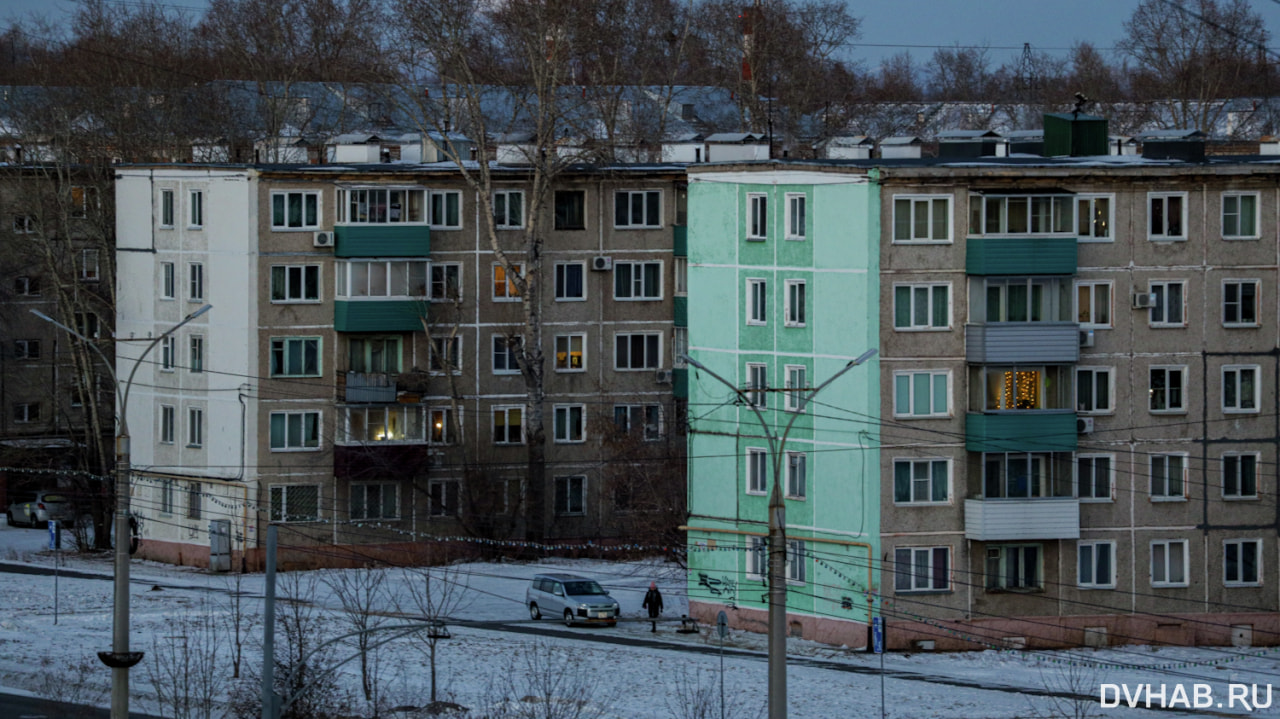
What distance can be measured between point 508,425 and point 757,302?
15.1 metres

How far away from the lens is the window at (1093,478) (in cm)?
4456

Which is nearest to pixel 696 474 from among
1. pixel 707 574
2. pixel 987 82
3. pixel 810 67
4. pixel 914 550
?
pixel 707 574

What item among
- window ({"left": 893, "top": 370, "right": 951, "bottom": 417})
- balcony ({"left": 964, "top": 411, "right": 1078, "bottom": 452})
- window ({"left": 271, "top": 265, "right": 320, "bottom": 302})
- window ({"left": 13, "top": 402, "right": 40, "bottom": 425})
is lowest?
window ({"left": 13, "top": 402, "right": 40, "bottom": 425})

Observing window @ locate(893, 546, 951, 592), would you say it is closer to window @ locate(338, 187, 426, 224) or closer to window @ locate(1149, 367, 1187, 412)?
window @ locate(1149, 367, 1187, 412)

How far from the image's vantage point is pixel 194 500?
183ft

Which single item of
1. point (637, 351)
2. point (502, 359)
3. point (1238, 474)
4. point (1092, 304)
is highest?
point (1092, 304)

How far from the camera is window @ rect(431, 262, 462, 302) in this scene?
56750 mm

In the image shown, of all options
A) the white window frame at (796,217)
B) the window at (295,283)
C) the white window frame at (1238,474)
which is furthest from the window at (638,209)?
the white window frame at (1238,474)

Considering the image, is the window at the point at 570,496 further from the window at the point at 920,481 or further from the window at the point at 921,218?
the window at the point at 921,218

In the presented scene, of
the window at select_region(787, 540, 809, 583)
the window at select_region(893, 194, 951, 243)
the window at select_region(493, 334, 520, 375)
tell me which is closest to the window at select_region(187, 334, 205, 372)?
the window at select_region(493, 334, 520, 375)

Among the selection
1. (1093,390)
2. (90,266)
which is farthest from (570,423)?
(90,266)

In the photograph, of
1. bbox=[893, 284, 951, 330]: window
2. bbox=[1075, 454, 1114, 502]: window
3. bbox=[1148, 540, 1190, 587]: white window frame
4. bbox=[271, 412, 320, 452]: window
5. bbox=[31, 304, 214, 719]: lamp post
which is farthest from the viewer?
bbox=[271, 412, 320, 452]: window

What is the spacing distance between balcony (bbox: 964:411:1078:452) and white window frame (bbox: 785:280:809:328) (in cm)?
491

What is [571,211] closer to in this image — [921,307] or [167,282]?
[167,282]
